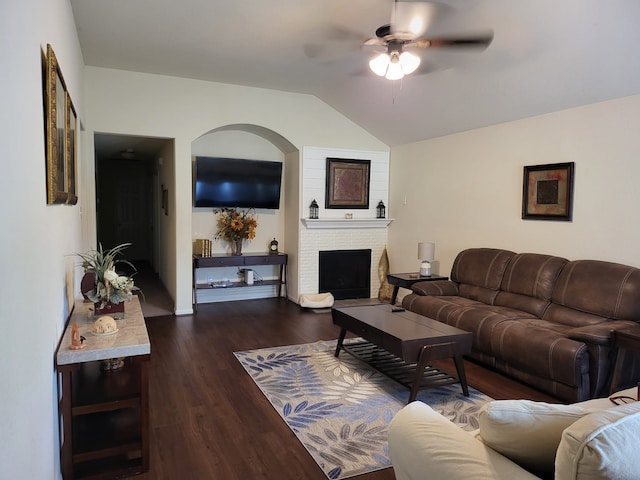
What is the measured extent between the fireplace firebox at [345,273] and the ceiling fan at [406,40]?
3.50 meters

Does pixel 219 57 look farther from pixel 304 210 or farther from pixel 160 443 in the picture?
pixel 160 443

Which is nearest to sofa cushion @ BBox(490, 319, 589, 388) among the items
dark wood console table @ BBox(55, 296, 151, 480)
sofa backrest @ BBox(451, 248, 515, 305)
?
sofa backrest @ BBox(451, 248, 515, 305)

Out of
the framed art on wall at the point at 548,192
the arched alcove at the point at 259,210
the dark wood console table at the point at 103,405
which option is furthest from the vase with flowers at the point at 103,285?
the framed art on wall at the point at 548,192

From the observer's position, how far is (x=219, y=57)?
4527 millimetres

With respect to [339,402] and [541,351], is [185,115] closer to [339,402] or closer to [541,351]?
[339,402]

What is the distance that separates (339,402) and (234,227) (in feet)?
11.2

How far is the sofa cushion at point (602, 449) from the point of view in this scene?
1026mm

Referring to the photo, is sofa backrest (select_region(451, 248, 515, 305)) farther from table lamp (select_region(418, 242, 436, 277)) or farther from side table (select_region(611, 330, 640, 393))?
side table (select_region(611, 330, 640, 393))

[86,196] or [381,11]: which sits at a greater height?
[381,11]

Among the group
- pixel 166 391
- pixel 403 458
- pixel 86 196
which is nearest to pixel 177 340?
pixel 166 391

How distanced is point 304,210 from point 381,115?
1670 millimetres

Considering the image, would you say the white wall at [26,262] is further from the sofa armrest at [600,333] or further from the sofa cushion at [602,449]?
the sofa armrest at [600,333]

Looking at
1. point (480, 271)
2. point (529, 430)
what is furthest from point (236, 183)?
point (529, 430)

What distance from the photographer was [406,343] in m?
3.06
